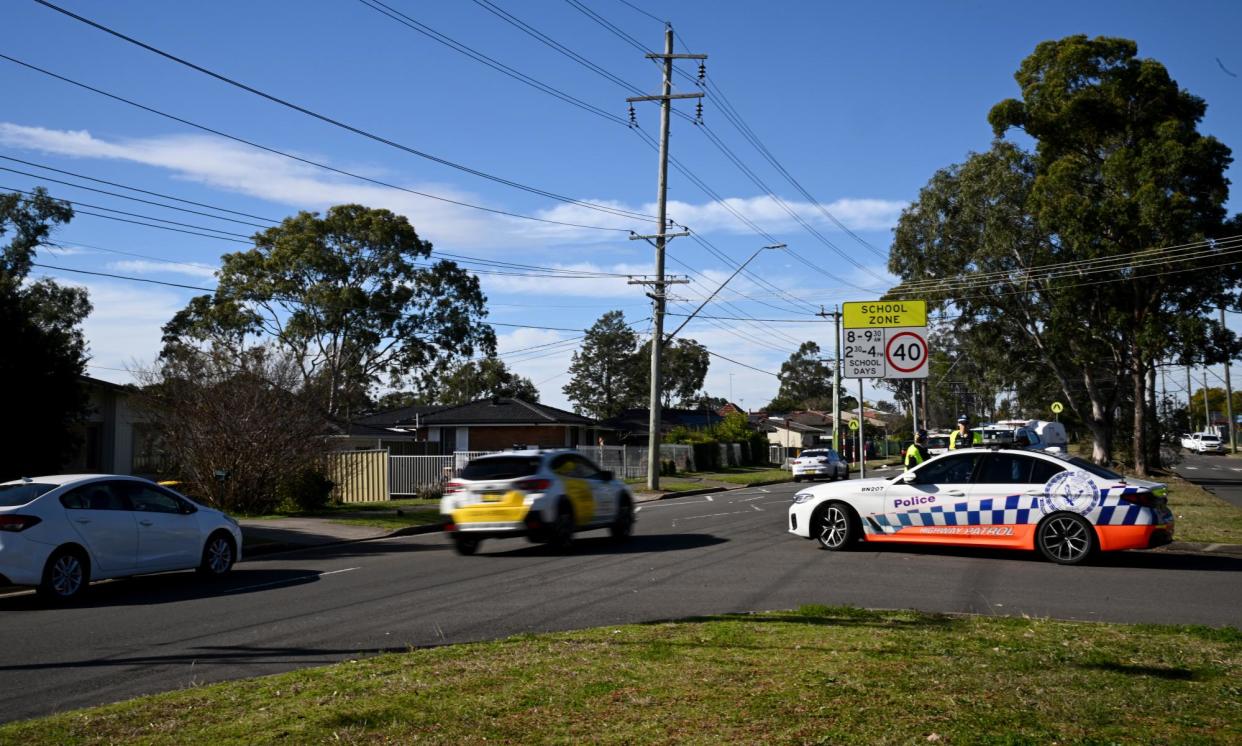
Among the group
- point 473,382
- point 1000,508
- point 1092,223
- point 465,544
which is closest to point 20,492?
point 465,544

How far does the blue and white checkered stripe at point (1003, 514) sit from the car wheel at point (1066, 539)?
126mm

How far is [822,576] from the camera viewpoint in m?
12.1

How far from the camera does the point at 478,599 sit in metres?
10.8

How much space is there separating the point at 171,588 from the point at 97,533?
1.16 metres

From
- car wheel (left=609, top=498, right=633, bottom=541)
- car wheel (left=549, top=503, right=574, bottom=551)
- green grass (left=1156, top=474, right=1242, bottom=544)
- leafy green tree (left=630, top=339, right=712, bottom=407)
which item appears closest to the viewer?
green grass (left=1156, top=474, right=1242, bottom=544)

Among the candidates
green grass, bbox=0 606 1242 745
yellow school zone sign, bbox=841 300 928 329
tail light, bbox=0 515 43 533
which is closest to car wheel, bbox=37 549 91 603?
tail light, bbox=0 515 43 533

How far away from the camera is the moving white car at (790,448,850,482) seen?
145 feet

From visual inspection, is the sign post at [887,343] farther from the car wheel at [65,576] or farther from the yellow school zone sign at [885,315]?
the car wheel at [65,576]

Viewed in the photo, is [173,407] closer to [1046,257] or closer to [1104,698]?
[1104,698]

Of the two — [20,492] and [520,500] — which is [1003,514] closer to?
[520,500]

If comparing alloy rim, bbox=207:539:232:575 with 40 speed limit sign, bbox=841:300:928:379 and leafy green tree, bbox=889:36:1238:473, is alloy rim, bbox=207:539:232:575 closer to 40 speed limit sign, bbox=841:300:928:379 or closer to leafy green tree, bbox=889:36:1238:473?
40 speed limit sign, bbox=841:300:928:379

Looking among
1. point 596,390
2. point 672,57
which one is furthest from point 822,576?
point 596,390

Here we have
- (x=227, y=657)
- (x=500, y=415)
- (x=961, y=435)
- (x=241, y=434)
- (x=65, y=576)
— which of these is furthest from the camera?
(x=500, y=415)

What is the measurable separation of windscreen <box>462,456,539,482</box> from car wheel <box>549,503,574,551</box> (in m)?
0.73
